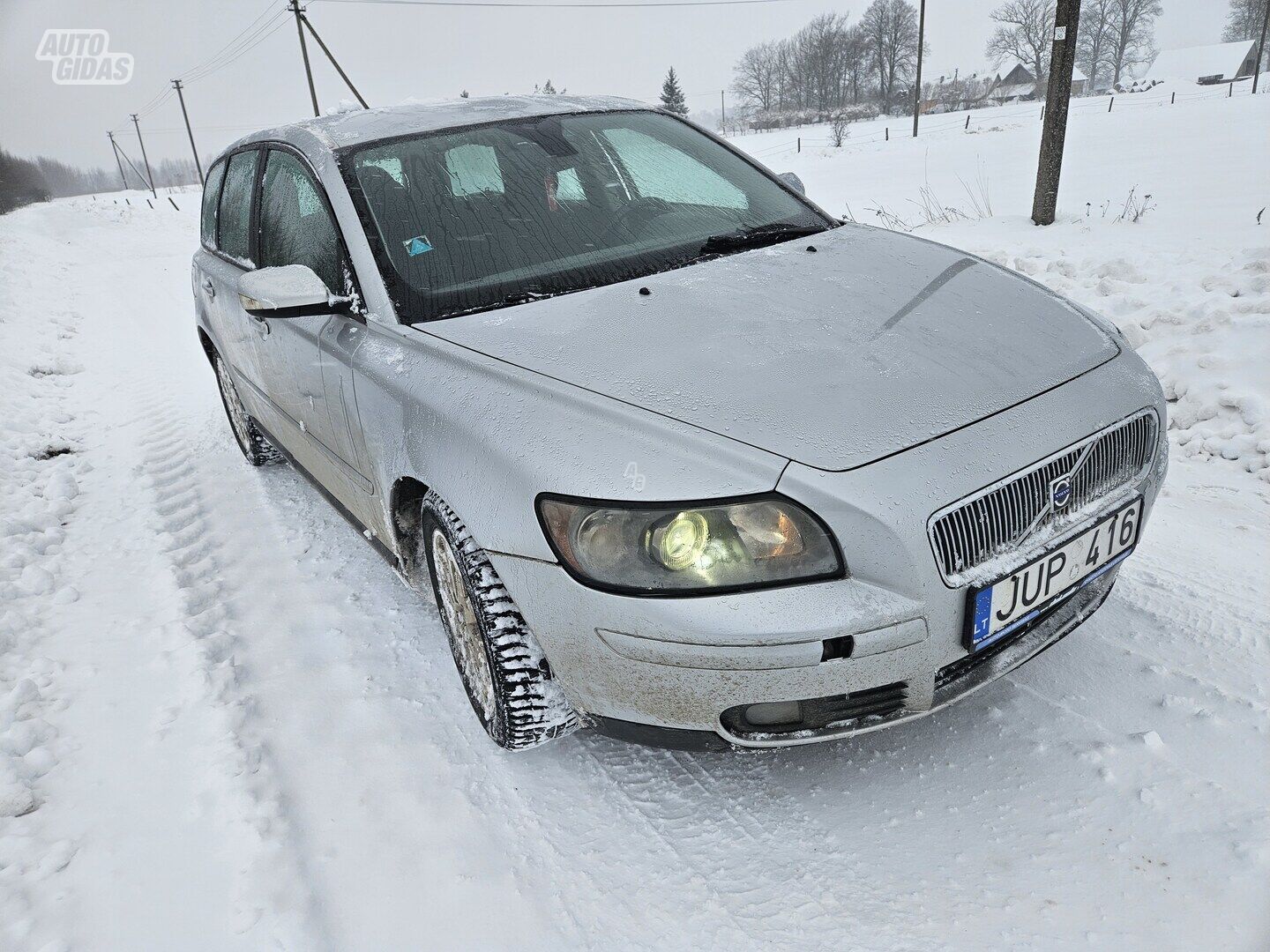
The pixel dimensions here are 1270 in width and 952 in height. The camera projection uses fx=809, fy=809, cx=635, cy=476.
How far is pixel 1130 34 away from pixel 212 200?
90117 mm

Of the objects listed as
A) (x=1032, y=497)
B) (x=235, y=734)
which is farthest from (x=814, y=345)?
(x=235, y=734)

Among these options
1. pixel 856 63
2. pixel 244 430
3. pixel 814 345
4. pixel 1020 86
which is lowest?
pixel 244 430

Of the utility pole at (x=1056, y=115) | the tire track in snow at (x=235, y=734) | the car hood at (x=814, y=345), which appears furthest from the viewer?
the utility pole at (x=1056, y=115)

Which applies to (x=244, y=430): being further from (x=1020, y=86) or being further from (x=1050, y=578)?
(x=1020, y=86)

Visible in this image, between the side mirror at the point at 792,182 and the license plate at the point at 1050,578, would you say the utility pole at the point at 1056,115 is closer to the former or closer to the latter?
the side mirror at the point at 792,182

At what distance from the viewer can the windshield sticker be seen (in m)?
2.33

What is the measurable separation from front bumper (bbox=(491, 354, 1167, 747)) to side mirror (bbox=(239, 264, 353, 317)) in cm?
106

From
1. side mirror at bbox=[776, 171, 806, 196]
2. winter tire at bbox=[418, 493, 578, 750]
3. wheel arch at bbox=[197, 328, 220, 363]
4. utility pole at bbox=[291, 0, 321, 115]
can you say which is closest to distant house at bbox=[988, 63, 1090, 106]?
utility pole at bbox=[291, 0, 321, 115]

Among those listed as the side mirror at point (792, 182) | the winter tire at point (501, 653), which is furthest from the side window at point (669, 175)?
the winter tire at point (501, 653)

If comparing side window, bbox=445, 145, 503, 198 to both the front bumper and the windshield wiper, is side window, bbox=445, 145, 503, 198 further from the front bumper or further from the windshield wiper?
the front bumper

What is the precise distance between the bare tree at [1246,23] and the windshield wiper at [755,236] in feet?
253

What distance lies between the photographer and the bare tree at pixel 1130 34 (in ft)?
232

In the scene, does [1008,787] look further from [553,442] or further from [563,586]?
[553,442]

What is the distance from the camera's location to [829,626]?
59.4 inches
